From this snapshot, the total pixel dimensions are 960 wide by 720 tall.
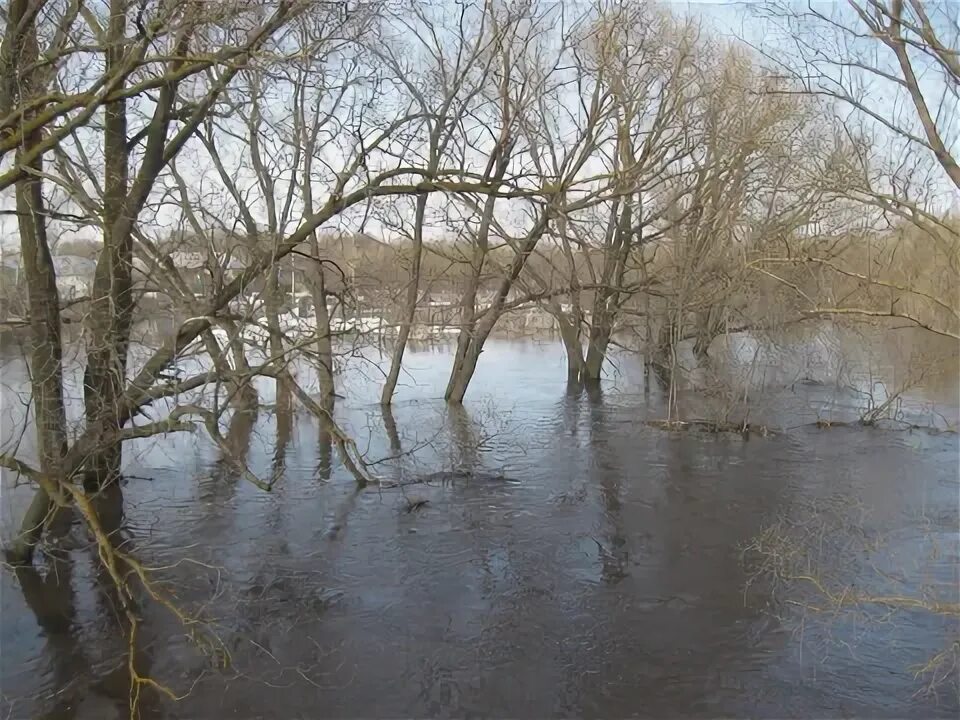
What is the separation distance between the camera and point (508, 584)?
7668mm

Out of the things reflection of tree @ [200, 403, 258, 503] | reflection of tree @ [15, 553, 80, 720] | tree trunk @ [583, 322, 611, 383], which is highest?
tree trunk @ [583, 322, 611, 383]

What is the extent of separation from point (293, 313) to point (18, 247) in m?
3.03

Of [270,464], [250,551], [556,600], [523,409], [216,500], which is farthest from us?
[523,409]

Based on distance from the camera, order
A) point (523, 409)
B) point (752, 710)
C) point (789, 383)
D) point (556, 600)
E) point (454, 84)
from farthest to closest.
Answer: point (789, 383) < point (523, 409) < point (454, 84) < point (556, 600) < point (752, 710)

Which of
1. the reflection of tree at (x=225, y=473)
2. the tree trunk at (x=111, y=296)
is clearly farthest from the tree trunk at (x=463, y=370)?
the tree trunk at (x=111, y=296)

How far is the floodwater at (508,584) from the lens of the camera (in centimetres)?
584

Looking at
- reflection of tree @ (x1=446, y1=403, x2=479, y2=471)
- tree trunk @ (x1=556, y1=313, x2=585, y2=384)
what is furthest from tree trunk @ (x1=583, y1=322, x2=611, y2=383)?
reflection of tree @ (x1=446, y1=403, x2=479, y2=471)

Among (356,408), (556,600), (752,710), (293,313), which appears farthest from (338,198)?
(356,408)

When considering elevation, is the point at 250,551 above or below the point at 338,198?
below

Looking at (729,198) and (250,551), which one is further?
(729,198)

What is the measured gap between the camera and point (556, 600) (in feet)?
24.1

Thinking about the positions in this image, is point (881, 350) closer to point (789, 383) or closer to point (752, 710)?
point (789, 383)

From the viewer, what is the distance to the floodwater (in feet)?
19.1

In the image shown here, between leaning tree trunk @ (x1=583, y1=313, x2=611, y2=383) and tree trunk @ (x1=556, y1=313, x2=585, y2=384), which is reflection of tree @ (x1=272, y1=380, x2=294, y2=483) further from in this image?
leaning tree trunk @ (x1=583, y1=313, x2=611, y2=383)
